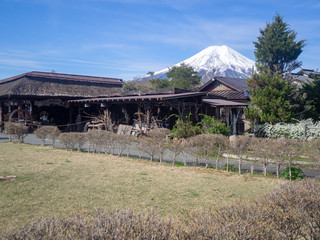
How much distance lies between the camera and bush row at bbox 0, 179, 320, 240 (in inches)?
99.0

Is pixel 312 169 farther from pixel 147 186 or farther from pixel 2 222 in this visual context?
pixel 2 222

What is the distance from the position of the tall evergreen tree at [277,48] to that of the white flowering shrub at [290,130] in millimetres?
5300

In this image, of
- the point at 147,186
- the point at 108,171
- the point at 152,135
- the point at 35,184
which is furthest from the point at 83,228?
the point at 152,135

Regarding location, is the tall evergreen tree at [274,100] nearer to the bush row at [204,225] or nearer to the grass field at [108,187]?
the grass field at [108,187]

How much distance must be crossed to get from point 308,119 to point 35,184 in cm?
1583

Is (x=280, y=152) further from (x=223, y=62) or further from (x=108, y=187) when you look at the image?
(x=223, y=62)

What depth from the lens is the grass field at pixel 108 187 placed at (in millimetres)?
5137

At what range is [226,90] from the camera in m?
25.3

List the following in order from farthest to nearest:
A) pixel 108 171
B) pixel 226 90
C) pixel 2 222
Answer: pixel 226 90
pixel 108 171
pixel 2 222

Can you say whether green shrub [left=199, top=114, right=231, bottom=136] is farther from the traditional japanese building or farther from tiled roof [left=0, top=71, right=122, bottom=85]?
tiled roof [left=0, top=71, right=122, bottom=85]

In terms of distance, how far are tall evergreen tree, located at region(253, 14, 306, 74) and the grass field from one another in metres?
14.8

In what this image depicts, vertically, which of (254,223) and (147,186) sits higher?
(254,223)

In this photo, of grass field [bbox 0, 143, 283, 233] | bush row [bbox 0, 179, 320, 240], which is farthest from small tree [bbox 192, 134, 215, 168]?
bush row [bbox 0, 179, 320, 240]

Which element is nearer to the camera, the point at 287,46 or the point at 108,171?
the point at 108,171
